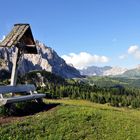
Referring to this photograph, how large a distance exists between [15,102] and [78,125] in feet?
18.3

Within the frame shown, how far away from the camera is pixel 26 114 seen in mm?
27781

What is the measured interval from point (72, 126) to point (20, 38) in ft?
32.5

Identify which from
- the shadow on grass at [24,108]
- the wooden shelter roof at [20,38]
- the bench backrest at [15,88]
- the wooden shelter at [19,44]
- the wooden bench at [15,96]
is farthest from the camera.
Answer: the wooden shelter roof at [20,38]

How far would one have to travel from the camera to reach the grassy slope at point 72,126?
23.1 m

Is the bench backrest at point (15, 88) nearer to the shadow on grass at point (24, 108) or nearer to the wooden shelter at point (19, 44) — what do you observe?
the wooden shelter at point (19, 44)

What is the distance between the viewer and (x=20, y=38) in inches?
1214

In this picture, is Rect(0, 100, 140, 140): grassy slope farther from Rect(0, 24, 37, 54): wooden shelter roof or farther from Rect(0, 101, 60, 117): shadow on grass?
Rect(0, 24, 37, 54): wooden shelter roof

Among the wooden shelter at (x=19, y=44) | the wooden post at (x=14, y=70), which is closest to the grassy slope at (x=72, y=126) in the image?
the wooden shelter at (x=19, y=44)

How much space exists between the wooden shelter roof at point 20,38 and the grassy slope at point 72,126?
21.9 ft

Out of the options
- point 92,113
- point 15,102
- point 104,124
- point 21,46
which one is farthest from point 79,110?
point 21,46

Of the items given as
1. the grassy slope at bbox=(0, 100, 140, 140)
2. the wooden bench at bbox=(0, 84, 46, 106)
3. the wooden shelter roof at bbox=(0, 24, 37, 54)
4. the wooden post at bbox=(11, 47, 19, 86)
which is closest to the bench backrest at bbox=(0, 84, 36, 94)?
the wooden bench at bbox=(0, 84, 46, 106)

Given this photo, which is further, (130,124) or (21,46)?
(21,46)

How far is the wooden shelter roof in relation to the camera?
29.7 metres

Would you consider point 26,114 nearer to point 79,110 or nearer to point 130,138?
point 79,110
